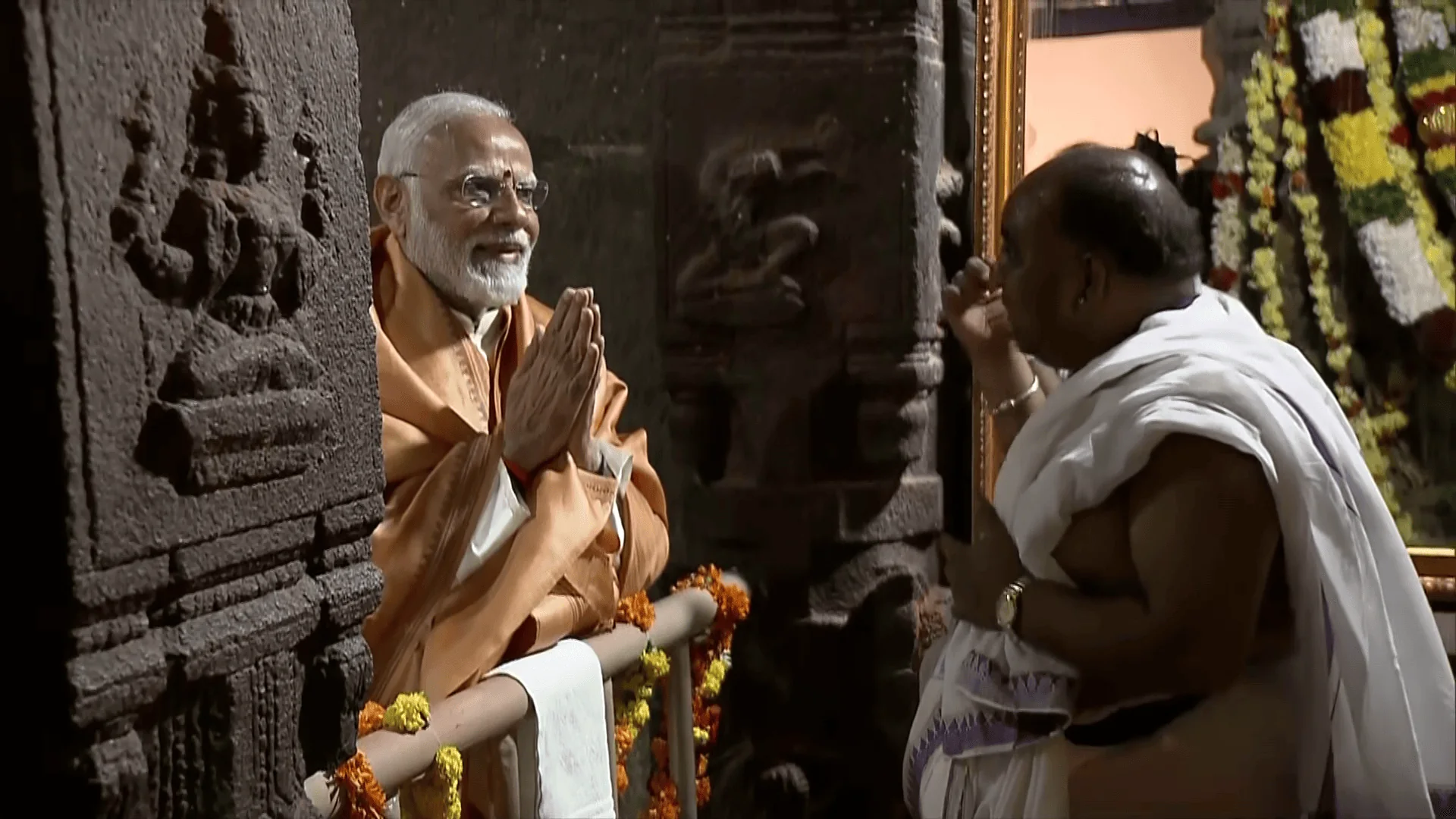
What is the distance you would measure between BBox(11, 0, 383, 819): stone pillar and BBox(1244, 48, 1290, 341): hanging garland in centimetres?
222

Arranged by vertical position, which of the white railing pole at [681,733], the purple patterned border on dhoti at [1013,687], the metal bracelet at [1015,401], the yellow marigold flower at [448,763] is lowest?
the white railing pole at [681,733]

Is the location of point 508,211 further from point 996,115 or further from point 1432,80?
point 1432,80

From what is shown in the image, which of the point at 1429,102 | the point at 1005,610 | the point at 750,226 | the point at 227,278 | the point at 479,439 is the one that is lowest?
the point at 1005,610

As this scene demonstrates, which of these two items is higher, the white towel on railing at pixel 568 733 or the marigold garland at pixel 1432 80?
the marigold garland at pixel 1432 80

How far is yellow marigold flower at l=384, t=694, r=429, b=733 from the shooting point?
1.81m

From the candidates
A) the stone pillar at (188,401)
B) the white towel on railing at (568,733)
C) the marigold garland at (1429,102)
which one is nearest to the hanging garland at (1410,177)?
the marigold garland at (1429,102)

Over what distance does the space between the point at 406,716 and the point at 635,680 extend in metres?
0.72

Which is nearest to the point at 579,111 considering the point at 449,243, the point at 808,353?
the point at 808,353

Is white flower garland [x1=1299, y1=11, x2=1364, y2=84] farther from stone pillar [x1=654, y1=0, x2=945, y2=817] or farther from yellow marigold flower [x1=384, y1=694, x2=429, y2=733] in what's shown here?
yellow marigold flower [x1=384, y1=694, x2=429, y2=733]

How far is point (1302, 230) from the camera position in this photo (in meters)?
3.11

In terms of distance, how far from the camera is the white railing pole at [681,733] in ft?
8.53

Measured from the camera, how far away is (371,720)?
1.83 m

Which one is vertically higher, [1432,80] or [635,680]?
[1432,80]

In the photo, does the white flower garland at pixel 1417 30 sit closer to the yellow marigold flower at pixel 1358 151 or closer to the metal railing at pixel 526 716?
the yellow marigold flower at pixel 1358 151
